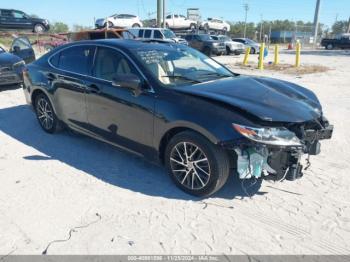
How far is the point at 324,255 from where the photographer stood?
9.27 ft

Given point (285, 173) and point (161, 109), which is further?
point (161, 109)

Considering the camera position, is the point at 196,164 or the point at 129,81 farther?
the point at 129,81

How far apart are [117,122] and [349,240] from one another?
284 cm

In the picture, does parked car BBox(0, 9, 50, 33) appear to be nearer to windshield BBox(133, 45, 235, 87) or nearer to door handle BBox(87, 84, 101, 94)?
door handle BBox(87, 84, 101, 94)

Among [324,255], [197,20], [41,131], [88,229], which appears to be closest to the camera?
[324,255]

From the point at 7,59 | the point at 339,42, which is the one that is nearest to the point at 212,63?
the point at 7,59

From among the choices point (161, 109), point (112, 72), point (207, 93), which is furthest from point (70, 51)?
point (207, 93)

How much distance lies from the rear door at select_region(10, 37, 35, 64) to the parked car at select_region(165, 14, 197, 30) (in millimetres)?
28173

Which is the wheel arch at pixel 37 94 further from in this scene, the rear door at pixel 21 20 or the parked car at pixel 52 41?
the rear door at pixel 21 20

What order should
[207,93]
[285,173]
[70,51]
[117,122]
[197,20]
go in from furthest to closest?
[197,20]
[70,51]
[117,122]
[207,93]
[285,173]

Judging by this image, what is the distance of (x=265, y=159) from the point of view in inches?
131

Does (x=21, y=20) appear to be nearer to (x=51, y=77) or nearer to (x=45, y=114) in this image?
(x=45, y=114)

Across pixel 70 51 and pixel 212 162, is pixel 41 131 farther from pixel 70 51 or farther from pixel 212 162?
pixel 212 162

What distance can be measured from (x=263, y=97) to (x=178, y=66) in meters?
1.20
